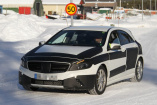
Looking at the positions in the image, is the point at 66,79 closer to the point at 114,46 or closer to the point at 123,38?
the point at 114,46

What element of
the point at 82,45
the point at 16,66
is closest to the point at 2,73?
the point at 16,66

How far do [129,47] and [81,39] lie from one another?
1551 mm

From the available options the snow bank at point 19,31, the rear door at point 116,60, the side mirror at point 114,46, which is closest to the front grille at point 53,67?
the rear door at point 116,60

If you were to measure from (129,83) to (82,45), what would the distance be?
2.26m

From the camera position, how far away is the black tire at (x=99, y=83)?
9617 millimetres

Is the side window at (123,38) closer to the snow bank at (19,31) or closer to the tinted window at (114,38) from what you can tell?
the tinted window at (114,38)

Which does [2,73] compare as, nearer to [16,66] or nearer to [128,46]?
[16,66]

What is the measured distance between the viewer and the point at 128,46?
11.6 metres

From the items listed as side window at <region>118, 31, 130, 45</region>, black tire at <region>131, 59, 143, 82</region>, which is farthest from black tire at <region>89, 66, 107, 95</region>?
black tire at <region>131, 59, 143, 82</region>

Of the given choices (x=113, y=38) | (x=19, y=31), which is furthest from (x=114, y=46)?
(x=19, y=31)

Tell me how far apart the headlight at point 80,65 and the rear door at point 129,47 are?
201 centimetres

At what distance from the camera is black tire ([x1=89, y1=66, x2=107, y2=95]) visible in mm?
9617

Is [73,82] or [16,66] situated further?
[16,66]

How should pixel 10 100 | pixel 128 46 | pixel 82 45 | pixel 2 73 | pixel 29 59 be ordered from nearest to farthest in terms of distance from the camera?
pixel 10 100 < pixel 29 59 < pixel 82 45 < pixel 128 46 < pixel 2 73
